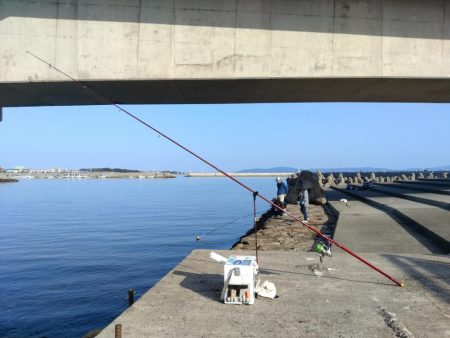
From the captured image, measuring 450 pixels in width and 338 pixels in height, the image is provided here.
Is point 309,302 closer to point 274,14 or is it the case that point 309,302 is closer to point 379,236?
point 379,236

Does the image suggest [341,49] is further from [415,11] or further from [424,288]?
[424,288]

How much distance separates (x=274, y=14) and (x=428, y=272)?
22.7 ft

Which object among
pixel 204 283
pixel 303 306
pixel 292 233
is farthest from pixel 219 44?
pixel 303 306

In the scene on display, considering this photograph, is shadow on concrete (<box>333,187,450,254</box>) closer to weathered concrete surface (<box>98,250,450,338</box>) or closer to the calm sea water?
weathered concrete surface (<box>98,250,450,338</box>)

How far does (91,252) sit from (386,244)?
11.6 m

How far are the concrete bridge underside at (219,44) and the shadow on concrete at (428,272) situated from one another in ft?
16.3

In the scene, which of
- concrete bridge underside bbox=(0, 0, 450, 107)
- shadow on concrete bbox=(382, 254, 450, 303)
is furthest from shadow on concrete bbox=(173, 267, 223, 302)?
concrete bridge underside bbox=(0, 0, 450, 107)

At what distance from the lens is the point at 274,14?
417 inches

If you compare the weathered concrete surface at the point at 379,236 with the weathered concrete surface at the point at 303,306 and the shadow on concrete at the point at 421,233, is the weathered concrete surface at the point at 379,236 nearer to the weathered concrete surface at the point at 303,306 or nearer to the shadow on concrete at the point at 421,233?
the shadow on concrete at the point at 421,233

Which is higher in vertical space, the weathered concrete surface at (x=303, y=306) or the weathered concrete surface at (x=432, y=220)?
the weathered concrete surface at (x=432, y=220)

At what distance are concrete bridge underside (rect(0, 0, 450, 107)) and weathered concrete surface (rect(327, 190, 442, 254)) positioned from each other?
12.5 feet

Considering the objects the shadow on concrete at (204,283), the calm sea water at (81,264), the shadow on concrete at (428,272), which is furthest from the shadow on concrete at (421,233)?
the calm sea water at (81,264)

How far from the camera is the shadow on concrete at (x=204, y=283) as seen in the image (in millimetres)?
→ 5648

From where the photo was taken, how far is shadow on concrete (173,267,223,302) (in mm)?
5648
